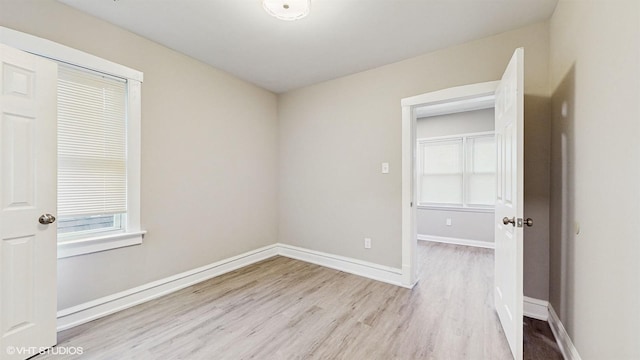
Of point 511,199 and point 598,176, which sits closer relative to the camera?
point 598,176

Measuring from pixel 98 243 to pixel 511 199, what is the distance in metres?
3.29

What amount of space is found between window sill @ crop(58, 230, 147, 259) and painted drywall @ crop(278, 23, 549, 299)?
6.64 ft

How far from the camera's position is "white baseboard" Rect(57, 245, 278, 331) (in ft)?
6.78

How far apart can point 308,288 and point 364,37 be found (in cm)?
268

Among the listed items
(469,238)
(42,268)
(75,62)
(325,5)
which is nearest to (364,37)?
(325,5)

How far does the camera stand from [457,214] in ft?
15.9

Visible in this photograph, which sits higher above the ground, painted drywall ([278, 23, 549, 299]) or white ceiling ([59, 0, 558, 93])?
white ceiling ([59, 0, 558, 93])

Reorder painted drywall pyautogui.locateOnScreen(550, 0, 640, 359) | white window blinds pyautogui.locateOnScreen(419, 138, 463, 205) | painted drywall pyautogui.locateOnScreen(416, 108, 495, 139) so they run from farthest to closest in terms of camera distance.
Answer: white window blinds pyautogui.locateOnScreen(419, 138, 463, 205), painted drywall pyautogui.locateOnScreen(416, 108, 495, 139), painted drywall pyautogui.locateOnScreen(550, 0, 640, 359)

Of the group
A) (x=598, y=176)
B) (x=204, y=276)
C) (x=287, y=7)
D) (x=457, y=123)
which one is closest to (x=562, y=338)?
(x=598, y=176)

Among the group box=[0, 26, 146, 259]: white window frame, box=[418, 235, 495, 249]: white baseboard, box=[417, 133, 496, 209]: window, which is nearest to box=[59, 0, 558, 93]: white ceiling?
box=[0, 26, 146, 259]: white window frame

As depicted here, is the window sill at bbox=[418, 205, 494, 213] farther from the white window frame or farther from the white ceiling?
the white window frame

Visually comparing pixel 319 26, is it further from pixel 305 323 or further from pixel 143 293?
pixel 143 293

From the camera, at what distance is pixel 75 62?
205 cm

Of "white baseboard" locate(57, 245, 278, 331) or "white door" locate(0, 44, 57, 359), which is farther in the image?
"white baseboard" locate(57, 245, 278, 331)
